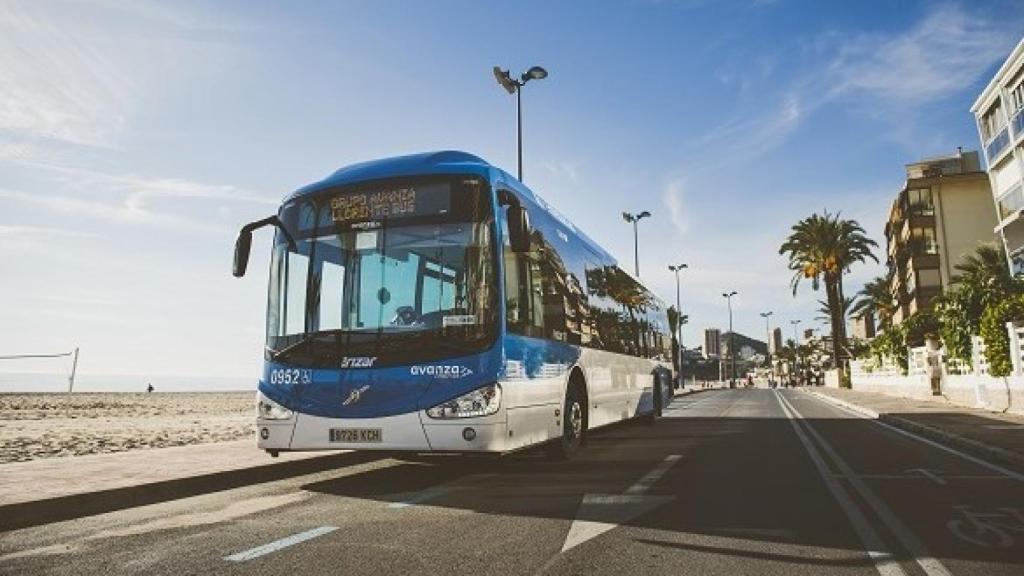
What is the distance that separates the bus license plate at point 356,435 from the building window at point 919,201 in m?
64.7

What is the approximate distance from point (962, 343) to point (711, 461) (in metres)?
18.3

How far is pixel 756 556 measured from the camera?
4785 mm

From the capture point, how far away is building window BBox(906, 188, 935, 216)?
201 feet

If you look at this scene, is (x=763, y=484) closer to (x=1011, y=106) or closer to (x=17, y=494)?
(x=17, y=494)

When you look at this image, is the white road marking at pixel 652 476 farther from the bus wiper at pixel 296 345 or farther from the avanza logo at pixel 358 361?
the bus wiper at pixel 296 345

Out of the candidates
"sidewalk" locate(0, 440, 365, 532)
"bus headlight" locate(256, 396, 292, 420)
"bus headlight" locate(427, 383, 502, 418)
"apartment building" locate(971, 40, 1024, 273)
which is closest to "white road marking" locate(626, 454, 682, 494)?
"bus headlight" locate(427, 383, 502, 418)

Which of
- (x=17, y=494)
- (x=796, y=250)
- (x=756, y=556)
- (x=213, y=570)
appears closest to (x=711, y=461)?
(x=756, y=556)

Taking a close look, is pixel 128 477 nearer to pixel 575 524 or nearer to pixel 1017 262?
pixel 575 524

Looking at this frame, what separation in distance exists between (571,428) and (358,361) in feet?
12.6

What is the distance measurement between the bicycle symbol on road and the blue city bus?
4122 mm

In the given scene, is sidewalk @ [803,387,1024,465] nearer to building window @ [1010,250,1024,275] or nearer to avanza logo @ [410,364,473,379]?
avanza logo @ [410,364,473,379]

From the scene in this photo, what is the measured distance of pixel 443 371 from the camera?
753cm

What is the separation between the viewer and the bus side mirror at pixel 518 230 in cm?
800

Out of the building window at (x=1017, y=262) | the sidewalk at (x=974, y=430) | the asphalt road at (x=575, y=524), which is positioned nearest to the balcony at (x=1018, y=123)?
the building window at (x=1017, y=262)
